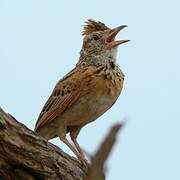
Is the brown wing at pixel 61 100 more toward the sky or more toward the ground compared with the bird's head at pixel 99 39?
more toward the ground

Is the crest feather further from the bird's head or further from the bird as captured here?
the bird

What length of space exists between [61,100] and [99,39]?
1.32 meters

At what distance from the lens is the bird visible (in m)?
6.24

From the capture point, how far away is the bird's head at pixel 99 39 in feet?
22.6

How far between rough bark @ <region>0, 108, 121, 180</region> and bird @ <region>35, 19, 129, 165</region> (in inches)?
64.9

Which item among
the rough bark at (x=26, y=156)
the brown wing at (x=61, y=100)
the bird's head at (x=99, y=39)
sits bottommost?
the rough bark at (x=26, y=156)

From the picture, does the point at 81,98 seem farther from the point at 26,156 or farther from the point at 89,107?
the point at 26,156

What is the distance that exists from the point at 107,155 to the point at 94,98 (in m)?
5.16

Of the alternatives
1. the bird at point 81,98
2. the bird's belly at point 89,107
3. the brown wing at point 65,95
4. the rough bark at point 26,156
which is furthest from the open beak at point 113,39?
the rough bark at point 26,156

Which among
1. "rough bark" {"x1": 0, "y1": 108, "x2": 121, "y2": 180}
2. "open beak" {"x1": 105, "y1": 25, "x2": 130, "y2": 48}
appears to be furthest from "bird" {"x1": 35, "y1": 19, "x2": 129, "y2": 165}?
"rough bark" {"x1": 0, "y1": 108, "x2": 121, "y2": 180}

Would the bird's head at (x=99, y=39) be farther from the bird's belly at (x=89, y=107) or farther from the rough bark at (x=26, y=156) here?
the rough bark at (x=26, y=156)

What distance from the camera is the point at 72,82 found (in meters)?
6.38

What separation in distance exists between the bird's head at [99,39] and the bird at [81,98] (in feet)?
0.06

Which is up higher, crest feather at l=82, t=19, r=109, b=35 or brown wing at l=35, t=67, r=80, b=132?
crest feather at l=82, t=19, r=109, b=35
